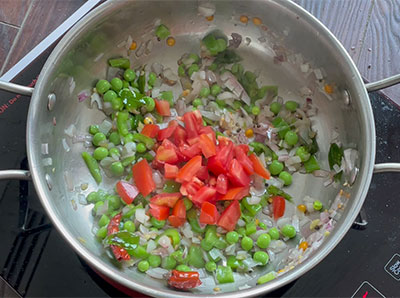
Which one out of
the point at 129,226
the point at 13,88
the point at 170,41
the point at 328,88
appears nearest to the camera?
the point at 13,88

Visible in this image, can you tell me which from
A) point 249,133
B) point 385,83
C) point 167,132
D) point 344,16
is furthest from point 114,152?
point 344,16

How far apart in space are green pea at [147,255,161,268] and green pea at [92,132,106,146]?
0.34 metres

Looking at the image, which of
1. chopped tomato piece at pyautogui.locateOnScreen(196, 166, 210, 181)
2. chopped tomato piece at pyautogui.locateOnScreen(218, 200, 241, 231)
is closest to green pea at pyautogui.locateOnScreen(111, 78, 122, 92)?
chopped tomato piece at pyautogui.locateOnScreen(196, 166, 210, 181)

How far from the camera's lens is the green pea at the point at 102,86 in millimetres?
1280

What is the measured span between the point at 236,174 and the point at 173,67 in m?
0.40

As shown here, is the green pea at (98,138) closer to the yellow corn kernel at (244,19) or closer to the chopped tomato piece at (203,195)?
the chopped tomato piece at (203,195)

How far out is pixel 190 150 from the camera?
1.19 meters

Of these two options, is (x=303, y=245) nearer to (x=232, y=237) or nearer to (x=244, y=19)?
(x=232, y=237)

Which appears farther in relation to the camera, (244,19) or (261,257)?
(244,19)

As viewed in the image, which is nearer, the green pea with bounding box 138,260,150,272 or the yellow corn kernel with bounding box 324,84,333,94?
the green pea with bounding box 138,260,150,272

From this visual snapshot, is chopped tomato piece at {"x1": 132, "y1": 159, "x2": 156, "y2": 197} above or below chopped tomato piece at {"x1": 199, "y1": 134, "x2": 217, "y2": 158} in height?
below

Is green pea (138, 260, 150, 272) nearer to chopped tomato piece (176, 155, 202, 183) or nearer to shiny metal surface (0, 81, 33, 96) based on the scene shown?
chopped tomato piece (176, 155, 202, 183)

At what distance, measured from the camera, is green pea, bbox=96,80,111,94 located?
128 centimetres

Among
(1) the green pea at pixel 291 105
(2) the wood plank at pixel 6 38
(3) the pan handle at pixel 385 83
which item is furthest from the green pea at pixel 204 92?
(2) the wood plank at pixel 6 38
